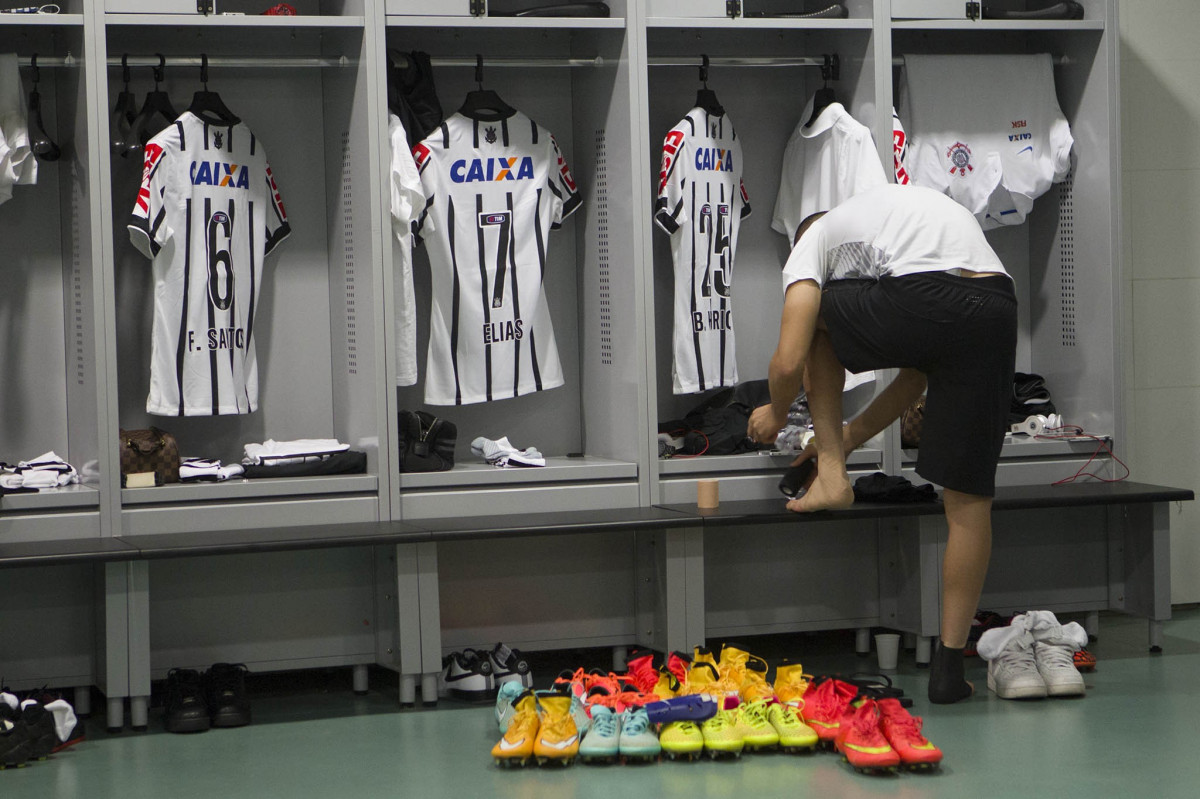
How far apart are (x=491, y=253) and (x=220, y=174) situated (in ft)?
2.91

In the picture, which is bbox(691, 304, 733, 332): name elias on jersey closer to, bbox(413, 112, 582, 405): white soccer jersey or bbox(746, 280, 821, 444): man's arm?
bbox(413, 112, 582, 405): white soccer jersey

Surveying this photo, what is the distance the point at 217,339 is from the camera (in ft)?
14.0

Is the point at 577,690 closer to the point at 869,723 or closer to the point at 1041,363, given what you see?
the point at 869,723

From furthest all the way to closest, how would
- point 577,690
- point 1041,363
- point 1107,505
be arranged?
point 1041,363, point 1107,505, point 577,690

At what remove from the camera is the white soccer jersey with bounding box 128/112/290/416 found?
4.16 m

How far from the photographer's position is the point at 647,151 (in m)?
4.23

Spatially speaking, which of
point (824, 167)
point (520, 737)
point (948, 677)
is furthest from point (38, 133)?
point (948, 677)

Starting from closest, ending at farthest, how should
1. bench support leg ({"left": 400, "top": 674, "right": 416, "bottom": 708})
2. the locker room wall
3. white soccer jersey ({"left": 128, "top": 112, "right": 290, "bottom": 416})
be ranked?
bench support leg ({"left": 400, "top": 674, "right": 416, "bottom": 708}), white soccer jersey ({"left": 128, "top": 112, "right": 290, "bottom": 416}), the locker room wall

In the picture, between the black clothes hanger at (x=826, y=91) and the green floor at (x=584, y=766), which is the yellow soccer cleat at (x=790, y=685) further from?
the black clothes hanger at (x=826, y=91)

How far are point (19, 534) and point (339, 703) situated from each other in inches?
39.5

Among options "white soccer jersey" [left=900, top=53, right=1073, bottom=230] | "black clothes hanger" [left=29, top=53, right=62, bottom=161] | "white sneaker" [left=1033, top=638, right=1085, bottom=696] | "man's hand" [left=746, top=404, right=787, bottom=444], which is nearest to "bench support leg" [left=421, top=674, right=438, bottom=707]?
"man's hand" [left=746, top=404, right=787, bottom=444]

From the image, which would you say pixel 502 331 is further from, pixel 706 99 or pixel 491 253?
pixel 706 99

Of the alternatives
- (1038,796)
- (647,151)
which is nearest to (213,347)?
(647,151)

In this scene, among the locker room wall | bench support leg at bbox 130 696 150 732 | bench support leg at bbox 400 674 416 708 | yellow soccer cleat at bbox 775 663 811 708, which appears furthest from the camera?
the locker room wall
